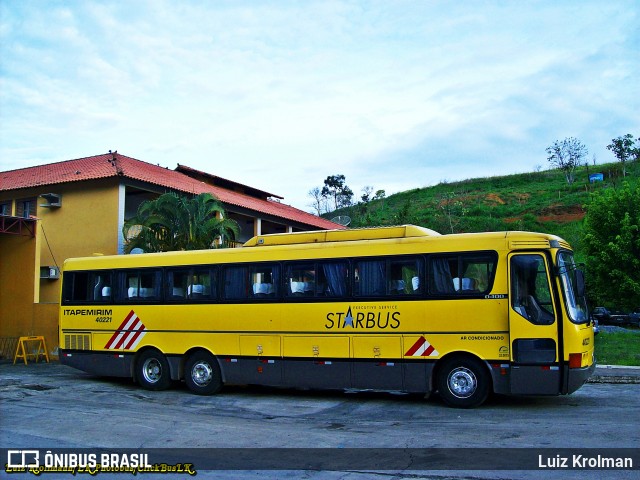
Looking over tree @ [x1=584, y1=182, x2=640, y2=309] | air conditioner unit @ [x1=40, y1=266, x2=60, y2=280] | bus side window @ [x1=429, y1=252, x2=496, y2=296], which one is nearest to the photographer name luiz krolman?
bus side window @ [x1=429, y1=252, x2=496, y2=296]

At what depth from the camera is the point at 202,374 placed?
14.1 m

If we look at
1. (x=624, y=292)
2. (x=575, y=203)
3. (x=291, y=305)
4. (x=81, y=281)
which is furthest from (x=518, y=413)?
(x=575, y=203)

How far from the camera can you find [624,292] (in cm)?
2656

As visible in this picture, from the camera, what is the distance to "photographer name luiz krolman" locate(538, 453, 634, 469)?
23.4 feet

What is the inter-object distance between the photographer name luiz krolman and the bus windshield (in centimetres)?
370

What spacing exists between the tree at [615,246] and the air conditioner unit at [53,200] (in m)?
22.3

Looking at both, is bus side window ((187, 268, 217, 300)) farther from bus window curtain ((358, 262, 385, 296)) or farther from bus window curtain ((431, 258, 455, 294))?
bus window curtain ((431, 258, 455, 294))

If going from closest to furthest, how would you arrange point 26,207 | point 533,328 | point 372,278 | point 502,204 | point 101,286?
point 533,328, point 372,278, point 101,286, point 26,207, point 502,204

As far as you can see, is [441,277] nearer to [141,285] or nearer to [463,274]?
[463,274]

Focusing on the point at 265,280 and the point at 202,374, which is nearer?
the point at 265,280

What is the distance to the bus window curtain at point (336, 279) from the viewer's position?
12648 mm

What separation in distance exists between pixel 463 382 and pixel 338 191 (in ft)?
230

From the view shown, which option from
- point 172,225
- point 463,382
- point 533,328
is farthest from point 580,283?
point 172,225

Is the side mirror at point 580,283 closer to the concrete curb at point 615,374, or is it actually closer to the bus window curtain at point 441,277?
the bus window curtain at point 441,277
